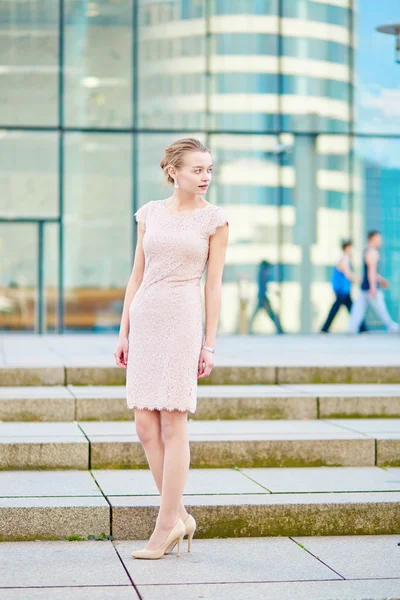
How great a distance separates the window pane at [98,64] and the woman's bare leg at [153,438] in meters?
15.4

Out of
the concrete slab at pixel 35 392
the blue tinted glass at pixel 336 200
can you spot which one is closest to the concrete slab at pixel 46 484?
the concrete slab at pixel 35 392

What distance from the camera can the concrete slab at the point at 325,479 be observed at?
609 cm

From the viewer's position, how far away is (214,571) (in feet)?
16.1

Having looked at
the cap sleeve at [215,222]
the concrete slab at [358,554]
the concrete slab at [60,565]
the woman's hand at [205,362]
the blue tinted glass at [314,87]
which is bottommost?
the concrete slab at [358,554]

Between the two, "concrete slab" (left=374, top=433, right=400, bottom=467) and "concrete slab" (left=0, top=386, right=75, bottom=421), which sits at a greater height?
"concrete slab" (left=0, top=386, right=75, bottom=421)

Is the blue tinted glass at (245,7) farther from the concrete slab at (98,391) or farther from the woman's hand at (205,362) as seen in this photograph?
the woman's hand at (205,362)

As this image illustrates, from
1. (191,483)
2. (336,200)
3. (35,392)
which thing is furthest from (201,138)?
(191,483)

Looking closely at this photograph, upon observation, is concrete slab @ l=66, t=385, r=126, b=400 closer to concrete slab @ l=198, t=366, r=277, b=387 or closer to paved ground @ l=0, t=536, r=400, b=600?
concrete slab @ l=198, t=366, r=277, b=387

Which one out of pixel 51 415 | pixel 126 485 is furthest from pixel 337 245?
pixel 126 485

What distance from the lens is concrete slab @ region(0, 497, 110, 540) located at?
543cm

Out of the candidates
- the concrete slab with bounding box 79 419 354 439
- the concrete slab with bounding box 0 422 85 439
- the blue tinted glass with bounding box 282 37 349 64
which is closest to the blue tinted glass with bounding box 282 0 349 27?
the blue tinted glass with bounding box 282 37 349 64

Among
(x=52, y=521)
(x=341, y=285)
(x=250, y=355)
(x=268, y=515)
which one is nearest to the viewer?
(x=52, y=521)

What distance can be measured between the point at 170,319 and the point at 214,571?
3.91 feet

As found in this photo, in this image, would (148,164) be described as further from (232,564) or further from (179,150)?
(232,564)
